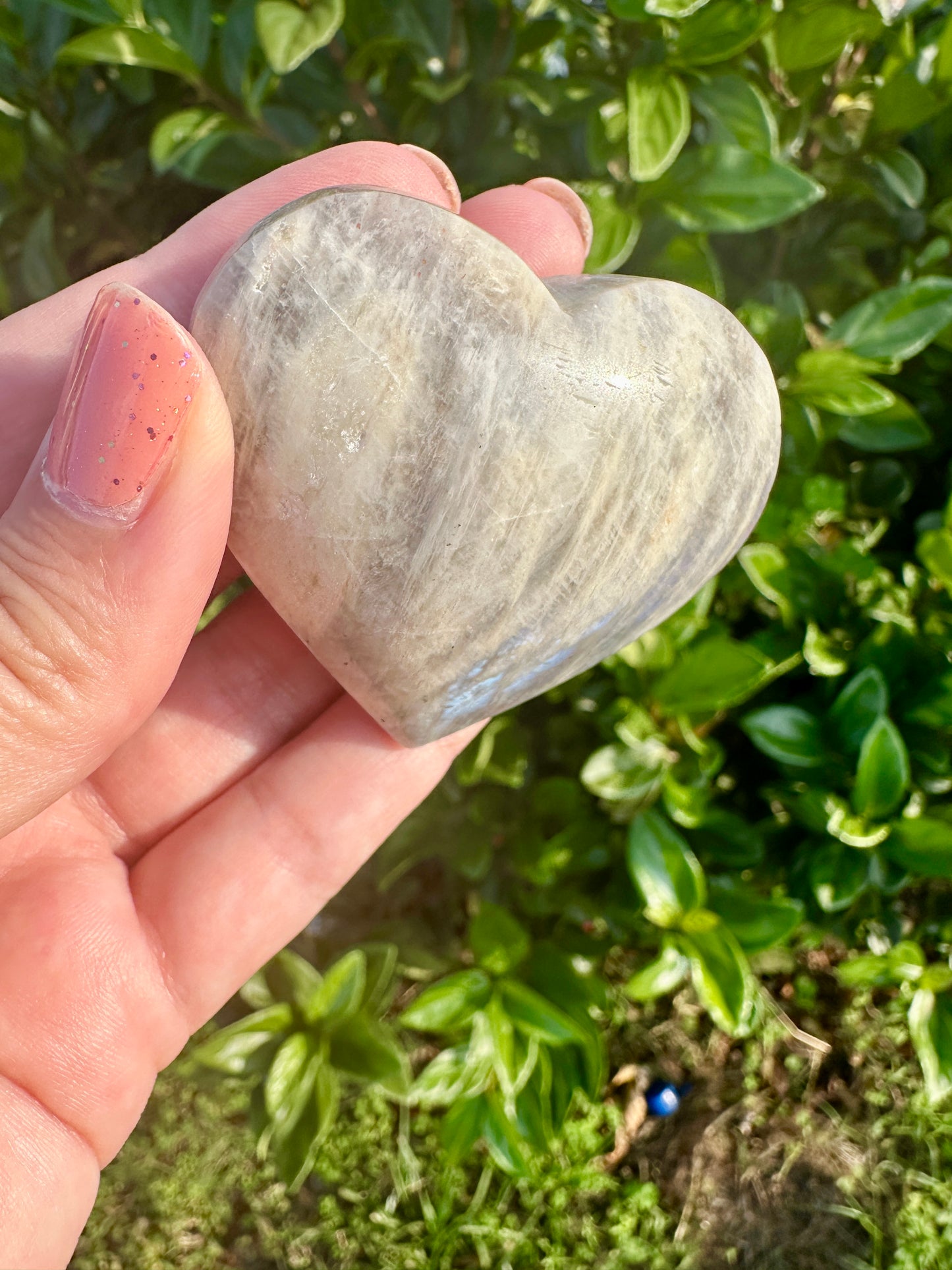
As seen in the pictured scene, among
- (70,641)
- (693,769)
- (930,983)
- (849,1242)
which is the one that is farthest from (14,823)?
(849,1242)

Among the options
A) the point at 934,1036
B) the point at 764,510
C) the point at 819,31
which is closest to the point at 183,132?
the point at 819,31

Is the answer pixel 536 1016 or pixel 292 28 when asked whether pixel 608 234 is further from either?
pixel 536 1016

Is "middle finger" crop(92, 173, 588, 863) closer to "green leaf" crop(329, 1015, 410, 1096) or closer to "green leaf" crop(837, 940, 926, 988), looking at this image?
"green leaf" crop(329, 1015, 410, 1096)

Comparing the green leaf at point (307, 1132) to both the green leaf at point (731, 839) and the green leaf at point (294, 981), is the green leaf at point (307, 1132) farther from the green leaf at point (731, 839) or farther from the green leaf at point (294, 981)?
the green leaf at point (731, 839)

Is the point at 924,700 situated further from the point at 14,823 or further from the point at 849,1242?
the point at 14,823

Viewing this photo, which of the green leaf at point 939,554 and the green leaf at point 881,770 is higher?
the green leaf at point 939,554

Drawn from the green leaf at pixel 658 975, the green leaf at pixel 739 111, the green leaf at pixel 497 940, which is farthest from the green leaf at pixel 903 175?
the green leaf at pixel 497 940
